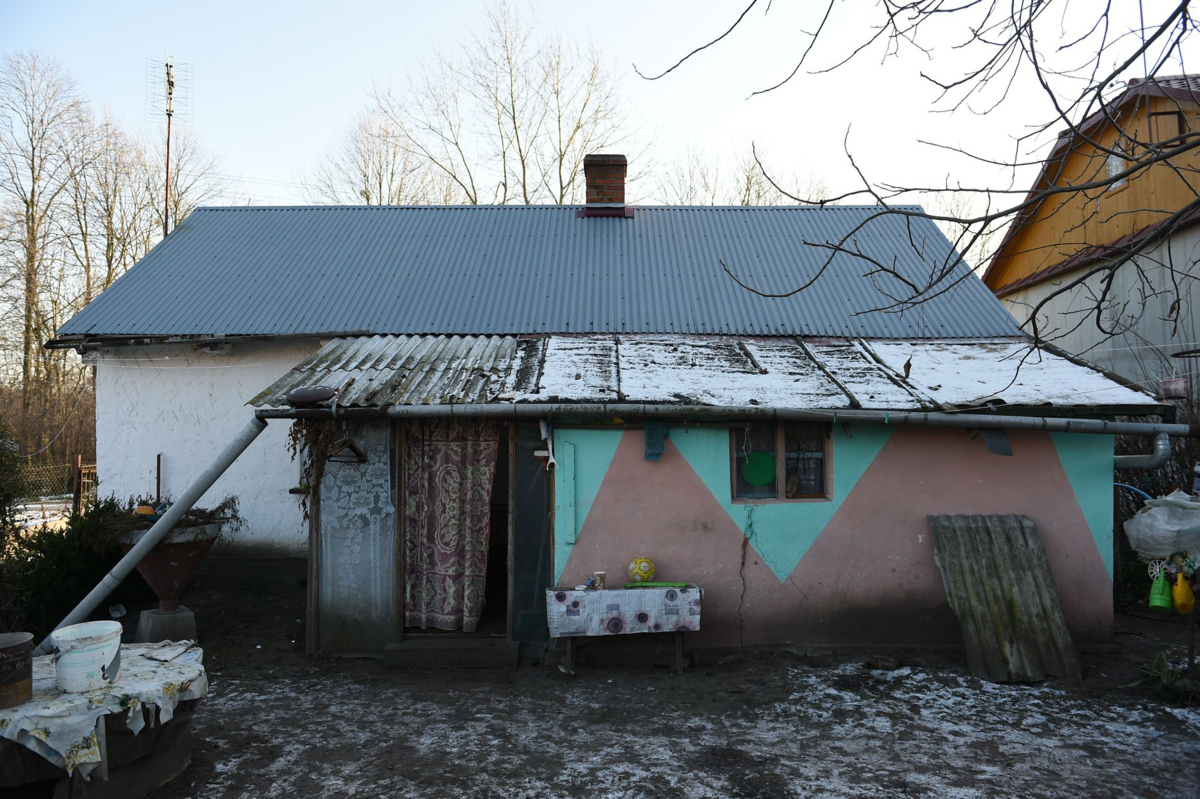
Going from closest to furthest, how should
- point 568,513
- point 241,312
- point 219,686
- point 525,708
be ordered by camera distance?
point 525,708
point 219,686
point 568,513
point 241,312

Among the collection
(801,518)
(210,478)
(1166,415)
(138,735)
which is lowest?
(138,735)

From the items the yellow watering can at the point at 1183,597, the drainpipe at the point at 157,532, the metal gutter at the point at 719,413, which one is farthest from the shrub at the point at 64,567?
the yellow watering can at the point at 1183,597

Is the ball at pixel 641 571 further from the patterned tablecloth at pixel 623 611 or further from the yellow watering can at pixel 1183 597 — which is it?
the yellow watering can at pixel 1183 597

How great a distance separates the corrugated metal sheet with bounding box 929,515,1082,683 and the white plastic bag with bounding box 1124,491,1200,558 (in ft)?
2.73

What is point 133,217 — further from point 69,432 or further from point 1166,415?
point 1166,415

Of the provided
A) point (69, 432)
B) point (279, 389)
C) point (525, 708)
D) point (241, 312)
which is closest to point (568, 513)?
point (525, 708)

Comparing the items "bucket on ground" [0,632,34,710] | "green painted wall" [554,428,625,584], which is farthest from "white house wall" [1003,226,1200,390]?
"bucket on ground" [0,632,34,710]

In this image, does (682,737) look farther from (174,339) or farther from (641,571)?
(174,339)

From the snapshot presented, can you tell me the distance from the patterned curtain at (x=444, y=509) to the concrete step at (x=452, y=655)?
33 cm

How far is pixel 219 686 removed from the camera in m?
6.58

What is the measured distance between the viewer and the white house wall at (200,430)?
9.43 m

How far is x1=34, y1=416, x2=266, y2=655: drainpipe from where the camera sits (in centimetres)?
643

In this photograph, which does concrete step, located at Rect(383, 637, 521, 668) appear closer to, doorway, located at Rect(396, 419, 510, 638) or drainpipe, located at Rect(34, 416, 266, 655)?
doorway, located at Rect(396, 419, 510, 638)

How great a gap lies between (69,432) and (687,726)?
75.5ft
